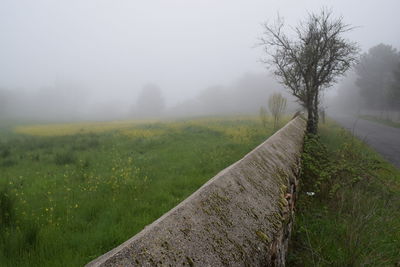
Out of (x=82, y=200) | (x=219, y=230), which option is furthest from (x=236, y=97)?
(x=219, y=230)

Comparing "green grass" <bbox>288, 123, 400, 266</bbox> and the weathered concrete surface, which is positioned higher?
the weathered concrete surface

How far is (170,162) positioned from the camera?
8.16m

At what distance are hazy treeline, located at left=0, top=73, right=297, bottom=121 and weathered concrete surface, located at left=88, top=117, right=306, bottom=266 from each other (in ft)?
232

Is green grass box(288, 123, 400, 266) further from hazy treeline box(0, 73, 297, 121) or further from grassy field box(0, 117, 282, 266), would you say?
hazy treeline box(0, 73, 297, 121)

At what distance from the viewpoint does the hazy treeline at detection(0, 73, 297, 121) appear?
7794 centimetres

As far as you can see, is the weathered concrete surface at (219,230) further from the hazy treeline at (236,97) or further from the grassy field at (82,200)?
the hazy treeline at (236,97)

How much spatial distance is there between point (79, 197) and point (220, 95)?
86506 mm

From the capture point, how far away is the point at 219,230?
1.43m

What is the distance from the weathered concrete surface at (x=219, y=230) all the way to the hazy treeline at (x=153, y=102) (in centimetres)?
7057

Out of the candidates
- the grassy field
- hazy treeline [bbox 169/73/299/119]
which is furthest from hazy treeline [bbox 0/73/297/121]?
the grassy field

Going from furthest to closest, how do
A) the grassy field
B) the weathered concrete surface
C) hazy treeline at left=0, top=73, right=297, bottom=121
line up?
hazy treeline at left=0, top=73, right=297, bottom=121, the grassy field, the weathered concrete surface

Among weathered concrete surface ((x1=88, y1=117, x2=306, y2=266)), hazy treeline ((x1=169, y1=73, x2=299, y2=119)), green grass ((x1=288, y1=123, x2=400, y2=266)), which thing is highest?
hazy treeline ((x1=169, y1=73, x2=299, y2=119))

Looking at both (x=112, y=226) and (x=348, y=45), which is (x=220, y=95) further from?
(x=112, y=226)

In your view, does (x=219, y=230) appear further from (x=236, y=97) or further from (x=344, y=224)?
(x=236, y=97)
